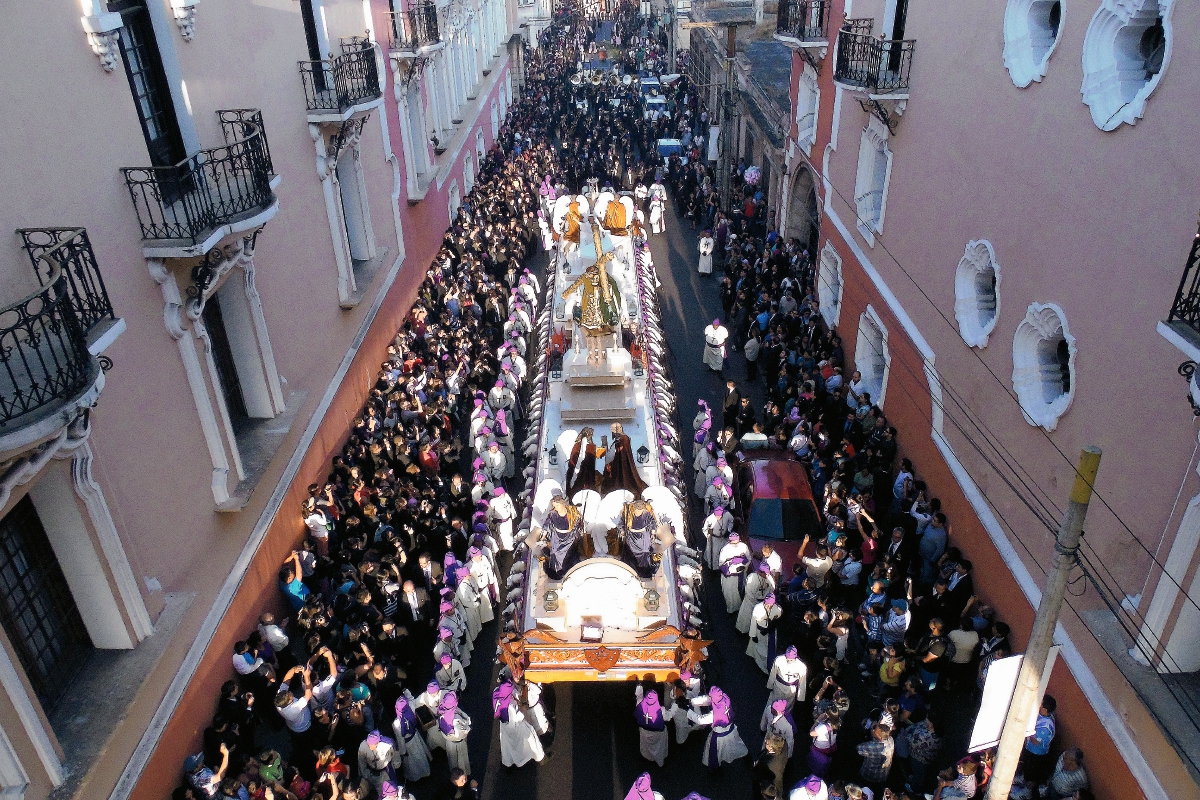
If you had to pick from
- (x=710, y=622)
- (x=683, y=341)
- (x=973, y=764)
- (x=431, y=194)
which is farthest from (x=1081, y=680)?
(x=431, y=194)

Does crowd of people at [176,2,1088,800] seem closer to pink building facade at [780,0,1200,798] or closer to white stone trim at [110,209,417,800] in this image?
white stone trim at [110,209,417,800]

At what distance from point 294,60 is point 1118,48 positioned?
1079 centimetres

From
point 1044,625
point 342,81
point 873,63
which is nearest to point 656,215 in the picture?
point 873,63

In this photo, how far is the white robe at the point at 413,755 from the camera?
9.32m

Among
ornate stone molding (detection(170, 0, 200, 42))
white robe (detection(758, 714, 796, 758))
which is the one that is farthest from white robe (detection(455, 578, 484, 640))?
ornate stone molding (detection(170, 0, 200, 42))

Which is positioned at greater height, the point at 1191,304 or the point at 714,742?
the point at 1191,304

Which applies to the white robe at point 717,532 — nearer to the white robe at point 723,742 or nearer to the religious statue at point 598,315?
the white robe at point 723,742

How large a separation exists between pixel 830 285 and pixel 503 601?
10481mm

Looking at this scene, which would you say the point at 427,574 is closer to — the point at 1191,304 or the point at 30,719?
the point at 30,719

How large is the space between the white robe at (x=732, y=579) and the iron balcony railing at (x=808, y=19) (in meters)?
11.7

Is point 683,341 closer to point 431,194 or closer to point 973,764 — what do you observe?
point 431,194

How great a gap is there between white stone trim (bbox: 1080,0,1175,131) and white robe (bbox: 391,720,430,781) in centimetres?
934

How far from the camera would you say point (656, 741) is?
9.66 metres

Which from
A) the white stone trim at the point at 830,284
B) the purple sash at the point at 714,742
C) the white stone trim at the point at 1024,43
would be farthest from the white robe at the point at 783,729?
the white stone trim at the point at 830,284
